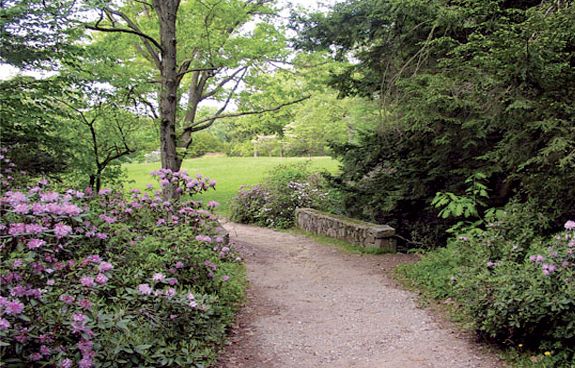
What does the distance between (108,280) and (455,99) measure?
418 centimetres

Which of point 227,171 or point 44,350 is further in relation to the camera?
point 227,171

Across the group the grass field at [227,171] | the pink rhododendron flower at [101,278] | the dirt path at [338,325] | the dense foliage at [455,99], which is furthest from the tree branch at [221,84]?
the pink rhododendron flower at [101,278]

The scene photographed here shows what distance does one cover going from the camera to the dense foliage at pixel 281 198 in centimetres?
1210

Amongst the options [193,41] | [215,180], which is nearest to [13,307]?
[215,180]

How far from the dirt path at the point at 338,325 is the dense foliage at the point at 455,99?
1766 mm

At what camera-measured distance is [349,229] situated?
28.3 feet

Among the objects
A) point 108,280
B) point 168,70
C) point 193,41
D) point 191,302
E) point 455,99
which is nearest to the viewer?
point 108,280

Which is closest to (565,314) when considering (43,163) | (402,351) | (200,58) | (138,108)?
(402,351)

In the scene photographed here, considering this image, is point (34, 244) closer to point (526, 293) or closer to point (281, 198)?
point (526, 293)

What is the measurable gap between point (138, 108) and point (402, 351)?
5.72 meters

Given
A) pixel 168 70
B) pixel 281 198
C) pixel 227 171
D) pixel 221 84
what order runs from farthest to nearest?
pixel 227 171 < pixel 281 198 < pixel 221 84 < pixel 168 70

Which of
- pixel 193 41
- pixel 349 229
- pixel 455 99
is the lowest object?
pixel 349 229

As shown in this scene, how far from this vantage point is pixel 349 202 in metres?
→ 9.01

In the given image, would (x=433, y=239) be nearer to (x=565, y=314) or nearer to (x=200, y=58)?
(x=565, y=314)
